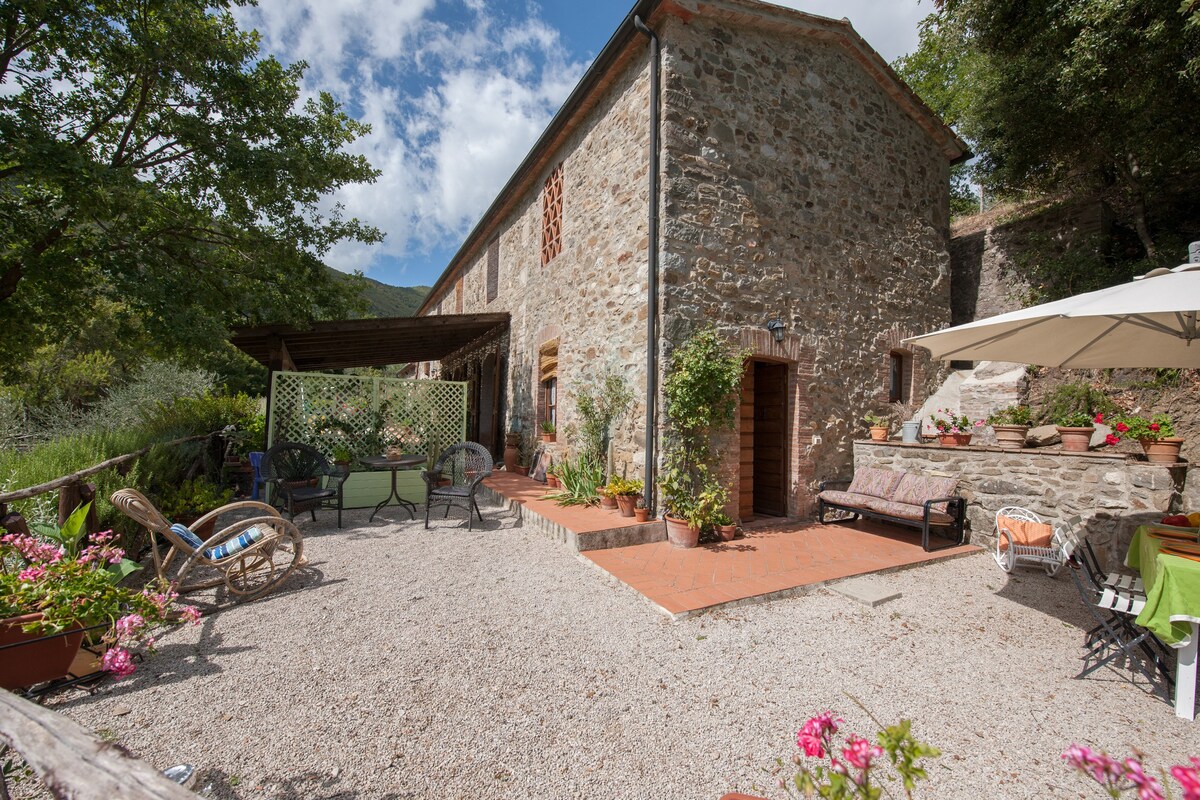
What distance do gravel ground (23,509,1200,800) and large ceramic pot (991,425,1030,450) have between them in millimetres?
1786

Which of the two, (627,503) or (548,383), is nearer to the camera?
(627,503)

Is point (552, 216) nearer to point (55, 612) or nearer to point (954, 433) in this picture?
point (954, 433)

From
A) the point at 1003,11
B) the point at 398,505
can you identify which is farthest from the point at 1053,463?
the point at 398,505

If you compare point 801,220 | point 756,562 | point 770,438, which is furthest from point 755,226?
point 756,562

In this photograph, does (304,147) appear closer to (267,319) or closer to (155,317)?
(267,319)

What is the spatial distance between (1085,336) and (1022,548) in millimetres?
1959

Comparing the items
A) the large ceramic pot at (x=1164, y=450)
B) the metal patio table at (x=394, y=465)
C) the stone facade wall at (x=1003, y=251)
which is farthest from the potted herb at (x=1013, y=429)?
the metal patio table at (x=394, y=465)

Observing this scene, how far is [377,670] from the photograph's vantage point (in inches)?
110

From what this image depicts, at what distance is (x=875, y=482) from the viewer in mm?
6074

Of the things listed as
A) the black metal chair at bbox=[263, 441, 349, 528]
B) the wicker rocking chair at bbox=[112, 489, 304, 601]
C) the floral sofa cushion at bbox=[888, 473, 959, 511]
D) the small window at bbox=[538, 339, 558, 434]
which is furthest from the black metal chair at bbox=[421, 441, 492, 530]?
the floral sofa cushion at bbox=[888, 473, 959, 511]

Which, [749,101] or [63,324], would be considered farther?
[63,324]

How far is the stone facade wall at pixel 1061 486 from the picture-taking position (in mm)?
4398

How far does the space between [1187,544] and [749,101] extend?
552 cm

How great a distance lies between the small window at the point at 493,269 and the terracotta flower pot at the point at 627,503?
6.85 m
